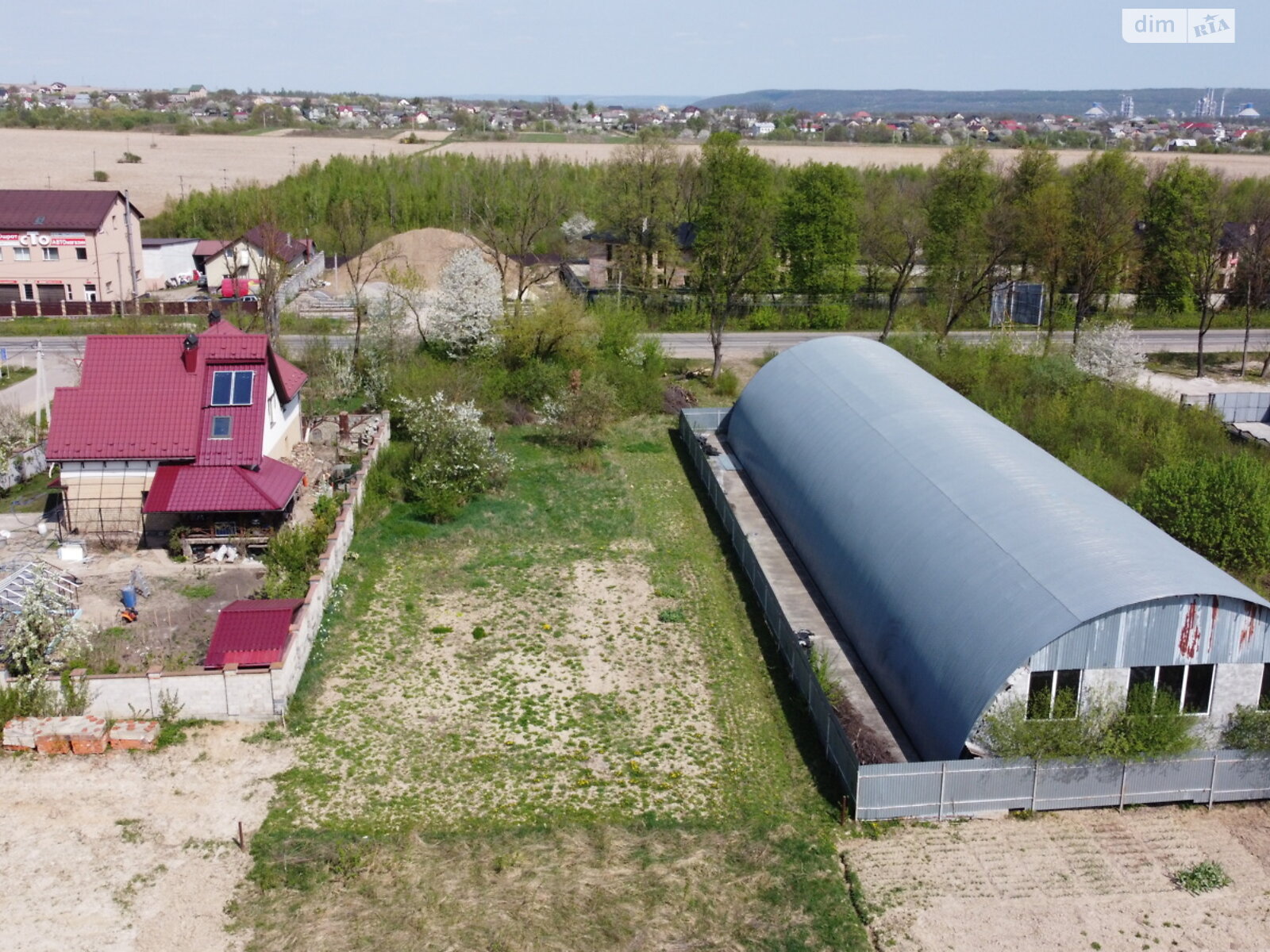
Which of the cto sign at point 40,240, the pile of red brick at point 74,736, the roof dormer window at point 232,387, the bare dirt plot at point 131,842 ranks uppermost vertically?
the cto sign at point 40,240

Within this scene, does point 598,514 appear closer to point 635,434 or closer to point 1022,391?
point 635,434

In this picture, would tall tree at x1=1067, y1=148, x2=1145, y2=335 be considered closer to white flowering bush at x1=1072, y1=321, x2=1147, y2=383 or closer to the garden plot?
white flowering bush at x1=1072, y1=321, x2=1147, y2=383

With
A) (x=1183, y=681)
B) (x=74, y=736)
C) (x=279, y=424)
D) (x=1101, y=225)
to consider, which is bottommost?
(x=74, y=736)

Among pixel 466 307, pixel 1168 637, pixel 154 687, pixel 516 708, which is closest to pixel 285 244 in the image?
pixel 466 307

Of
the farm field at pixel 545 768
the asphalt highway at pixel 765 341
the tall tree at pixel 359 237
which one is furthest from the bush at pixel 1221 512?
the tall tree at pixel 359 237

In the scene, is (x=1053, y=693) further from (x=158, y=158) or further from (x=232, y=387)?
(x=158, y=158)

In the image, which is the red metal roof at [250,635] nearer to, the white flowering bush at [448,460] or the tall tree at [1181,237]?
the white flowering bush at [448,460]
